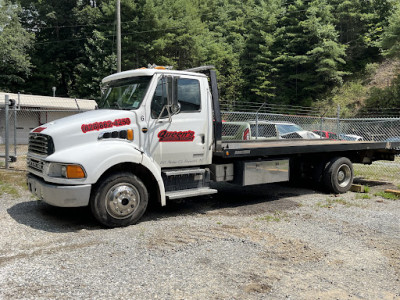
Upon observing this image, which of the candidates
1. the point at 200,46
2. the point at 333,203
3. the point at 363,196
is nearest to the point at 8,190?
the point at 333,203

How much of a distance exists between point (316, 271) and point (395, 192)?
5.54m

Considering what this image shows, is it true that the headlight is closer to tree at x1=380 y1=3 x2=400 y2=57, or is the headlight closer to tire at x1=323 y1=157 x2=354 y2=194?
tire at x1=323 y1=157 x2=354 y2=194

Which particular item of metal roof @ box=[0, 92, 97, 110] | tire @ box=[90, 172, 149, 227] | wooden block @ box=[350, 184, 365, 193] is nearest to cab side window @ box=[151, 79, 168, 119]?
tire @ box=[90, 172, 149, 227]

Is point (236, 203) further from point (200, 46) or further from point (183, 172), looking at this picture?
point (200, 46)

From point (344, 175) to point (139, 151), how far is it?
5.63 m

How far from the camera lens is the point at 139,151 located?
5.74 m

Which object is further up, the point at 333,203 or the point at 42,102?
the point at 42,102

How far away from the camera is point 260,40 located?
1709 inches

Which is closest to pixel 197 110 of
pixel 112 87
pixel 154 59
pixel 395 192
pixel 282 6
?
pixel 112 87

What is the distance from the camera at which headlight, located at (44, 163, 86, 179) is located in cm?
517

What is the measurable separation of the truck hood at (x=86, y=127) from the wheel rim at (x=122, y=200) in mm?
842

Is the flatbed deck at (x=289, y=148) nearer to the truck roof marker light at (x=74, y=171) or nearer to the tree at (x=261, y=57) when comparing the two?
the truck roof marker light at (x=74, y=171)

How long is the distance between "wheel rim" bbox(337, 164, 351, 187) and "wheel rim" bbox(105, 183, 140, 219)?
5.43 metres

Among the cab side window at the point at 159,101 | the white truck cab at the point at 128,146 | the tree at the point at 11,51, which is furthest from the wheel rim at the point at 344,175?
the tree at the point at 11,51
